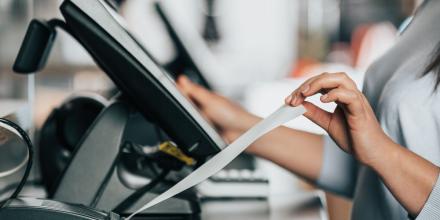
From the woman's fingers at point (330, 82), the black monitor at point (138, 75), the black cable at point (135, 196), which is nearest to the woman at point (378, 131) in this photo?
the woman's fingers at point (330, 82)

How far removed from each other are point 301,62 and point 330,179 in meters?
4.04

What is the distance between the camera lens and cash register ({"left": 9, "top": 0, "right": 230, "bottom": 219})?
0.71 metres

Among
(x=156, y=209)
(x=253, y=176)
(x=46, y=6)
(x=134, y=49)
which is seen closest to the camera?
(x=134, y=49)

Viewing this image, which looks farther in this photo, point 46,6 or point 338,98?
point 46,6

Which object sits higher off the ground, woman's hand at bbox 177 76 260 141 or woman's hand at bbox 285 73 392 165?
woman's hand at bbox 177 76 260 141

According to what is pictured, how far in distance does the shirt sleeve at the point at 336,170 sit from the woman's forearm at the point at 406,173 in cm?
37

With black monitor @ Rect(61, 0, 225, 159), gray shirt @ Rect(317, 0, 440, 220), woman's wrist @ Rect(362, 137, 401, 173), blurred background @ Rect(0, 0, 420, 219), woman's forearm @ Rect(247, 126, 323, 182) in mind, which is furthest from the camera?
blurred background @ Rect(0, 0, 420, 219)

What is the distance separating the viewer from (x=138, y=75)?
28.0 inches

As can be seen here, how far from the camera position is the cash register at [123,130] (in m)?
0.71

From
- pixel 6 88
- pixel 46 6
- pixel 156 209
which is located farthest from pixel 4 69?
pixel 156 209

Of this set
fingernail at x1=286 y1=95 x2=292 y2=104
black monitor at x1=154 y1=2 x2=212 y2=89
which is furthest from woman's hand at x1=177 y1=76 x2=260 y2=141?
black monitor at x1=154 y1=2 x2=212 y2=89

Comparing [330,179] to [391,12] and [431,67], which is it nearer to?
[431,67]

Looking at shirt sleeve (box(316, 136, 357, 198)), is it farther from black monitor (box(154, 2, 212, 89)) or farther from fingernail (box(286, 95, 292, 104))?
black monitor (box(154, 2, 212, 89))

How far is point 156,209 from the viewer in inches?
32.8
